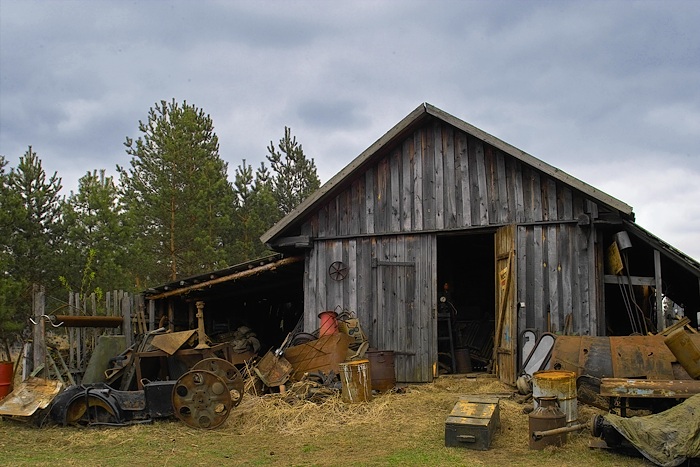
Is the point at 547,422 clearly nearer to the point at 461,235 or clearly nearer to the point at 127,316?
the point at 461,235

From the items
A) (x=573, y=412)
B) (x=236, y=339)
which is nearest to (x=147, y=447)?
(x=573, y=412)

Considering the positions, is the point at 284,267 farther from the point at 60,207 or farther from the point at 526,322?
the point at 60,207

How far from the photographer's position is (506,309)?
32.4ft

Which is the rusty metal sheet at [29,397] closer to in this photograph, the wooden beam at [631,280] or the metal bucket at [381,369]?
the metal bucket at [381,369]

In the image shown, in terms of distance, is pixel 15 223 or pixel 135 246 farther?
pixel 135 246

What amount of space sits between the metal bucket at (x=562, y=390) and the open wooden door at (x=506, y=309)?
2897 mm

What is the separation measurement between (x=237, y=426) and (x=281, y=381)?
1.78 metres

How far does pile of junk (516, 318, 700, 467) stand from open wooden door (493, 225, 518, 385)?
66cm

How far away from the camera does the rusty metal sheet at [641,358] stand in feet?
24.2

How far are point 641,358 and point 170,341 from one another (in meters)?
6.94

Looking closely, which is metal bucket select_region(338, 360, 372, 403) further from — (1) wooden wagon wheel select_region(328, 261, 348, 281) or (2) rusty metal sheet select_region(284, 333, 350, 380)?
(1) wooden wagon wheel select_region(328, 261, 348, 281)

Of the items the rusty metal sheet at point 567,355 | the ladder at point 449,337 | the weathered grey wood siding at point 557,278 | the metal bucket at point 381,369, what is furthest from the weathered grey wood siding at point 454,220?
the ladder at point 449,337

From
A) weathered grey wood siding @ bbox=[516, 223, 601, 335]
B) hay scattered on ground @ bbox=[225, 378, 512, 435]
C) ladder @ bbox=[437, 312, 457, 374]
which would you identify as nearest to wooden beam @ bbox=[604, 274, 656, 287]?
weathered grey wood siding @ bbox=[516, 223, 601, 335]

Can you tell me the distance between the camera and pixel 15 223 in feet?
59.1
